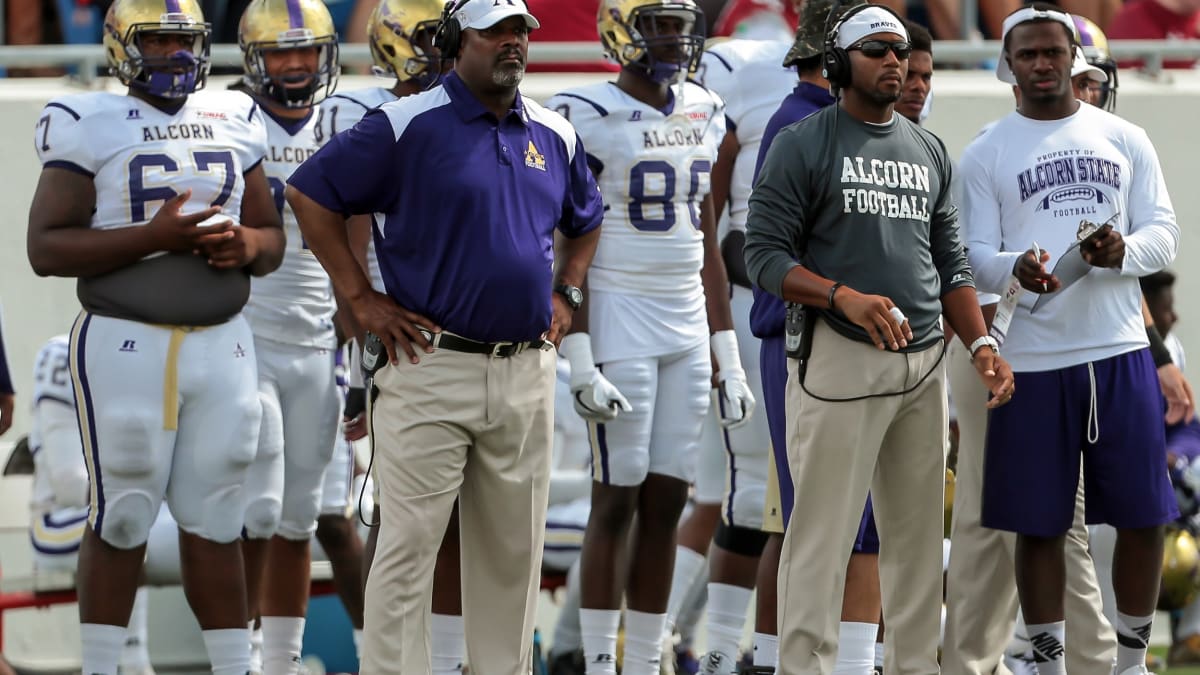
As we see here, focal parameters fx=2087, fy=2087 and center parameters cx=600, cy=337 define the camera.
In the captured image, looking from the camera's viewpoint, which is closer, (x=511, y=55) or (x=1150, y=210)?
(x=511, y=55)

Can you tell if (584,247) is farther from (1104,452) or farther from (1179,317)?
(1179,317)

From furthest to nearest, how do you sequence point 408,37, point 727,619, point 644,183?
1. point 727,619
2. point 408,37
3. point 644,183

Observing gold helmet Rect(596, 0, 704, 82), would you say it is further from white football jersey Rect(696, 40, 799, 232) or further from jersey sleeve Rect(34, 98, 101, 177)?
jersey sleeve Rect(34, 98, 101, 177)

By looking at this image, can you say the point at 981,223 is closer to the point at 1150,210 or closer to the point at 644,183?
the point at 1150,210

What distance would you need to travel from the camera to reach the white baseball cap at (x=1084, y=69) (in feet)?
19.1

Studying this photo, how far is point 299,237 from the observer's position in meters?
5.98

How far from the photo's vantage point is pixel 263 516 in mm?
5770

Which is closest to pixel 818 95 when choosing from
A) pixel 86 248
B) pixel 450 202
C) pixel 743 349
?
pixel 743 349

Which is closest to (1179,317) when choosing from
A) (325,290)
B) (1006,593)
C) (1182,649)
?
(1182,649)

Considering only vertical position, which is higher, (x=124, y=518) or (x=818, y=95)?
(x=818, y=95)

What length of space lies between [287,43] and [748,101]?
1.36m

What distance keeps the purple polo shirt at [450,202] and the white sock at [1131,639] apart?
190 cm

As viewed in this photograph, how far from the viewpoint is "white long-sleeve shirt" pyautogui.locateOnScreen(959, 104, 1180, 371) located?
528 centimetres

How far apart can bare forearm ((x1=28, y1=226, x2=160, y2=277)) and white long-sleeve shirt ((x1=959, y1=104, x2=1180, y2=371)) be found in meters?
2.09
